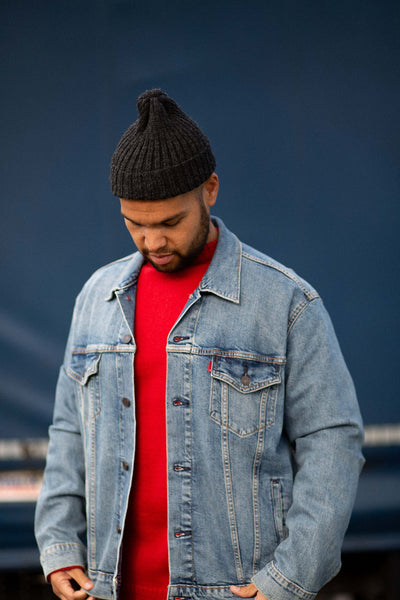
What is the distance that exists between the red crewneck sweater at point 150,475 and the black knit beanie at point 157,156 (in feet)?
0.91

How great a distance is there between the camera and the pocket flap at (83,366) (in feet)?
4.94

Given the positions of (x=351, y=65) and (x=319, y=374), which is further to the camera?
(x=351, y=65)

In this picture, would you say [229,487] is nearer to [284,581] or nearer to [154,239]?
[284,581]

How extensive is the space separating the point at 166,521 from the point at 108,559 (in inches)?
6.8

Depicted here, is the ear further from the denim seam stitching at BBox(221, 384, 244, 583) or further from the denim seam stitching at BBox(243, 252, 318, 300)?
the denim seam stitching at BBox(221, 384, 244, 583)

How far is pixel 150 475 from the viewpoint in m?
1.42

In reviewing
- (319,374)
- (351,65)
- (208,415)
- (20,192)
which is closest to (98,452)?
(208,415)

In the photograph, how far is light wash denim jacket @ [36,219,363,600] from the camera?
1.35m

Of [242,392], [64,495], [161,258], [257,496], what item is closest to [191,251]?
[161,258]

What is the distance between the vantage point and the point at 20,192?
2.29 meters

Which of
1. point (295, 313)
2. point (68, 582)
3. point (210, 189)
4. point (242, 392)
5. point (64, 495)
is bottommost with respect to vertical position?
point (68, 582)

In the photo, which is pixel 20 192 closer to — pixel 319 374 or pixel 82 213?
pixel 82 213

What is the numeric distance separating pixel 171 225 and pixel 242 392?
0.40m

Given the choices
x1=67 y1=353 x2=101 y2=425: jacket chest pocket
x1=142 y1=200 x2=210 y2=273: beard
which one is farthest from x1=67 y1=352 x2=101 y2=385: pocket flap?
x1=142 y1=200 x2=210 y2=273: beard
